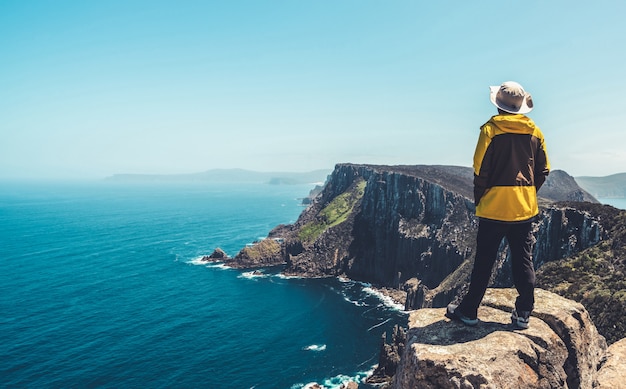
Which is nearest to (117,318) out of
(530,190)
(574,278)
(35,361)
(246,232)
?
(35,361)

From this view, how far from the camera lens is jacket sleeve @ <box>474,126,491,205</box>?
9.99 meters

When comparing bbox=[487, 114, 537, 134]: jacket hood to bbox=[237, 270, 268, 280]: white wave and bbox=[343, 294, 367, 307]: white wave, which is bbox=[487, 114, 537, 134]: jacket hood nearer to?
bbox=[343, 294, 367, 307]: white wave

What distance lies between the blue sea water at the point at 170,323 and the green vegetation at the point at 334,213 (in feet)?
62.4

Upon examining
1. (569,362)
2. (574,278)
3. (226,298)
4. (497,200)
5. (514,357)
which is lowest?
(226,298)

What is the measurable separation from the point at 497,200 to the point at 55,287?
356 ft

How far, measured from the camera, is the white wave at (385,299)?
298ft

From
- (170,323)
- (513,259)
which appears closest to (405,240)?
(170,323)

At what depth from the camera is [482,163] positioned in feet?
32.9

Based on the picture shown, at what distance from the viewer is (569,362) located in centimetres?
1098

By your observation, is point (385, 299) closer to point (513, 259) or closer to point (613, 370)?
point (613, 370)

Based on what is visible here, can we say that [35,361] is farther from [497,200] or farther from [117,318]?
[497,200]

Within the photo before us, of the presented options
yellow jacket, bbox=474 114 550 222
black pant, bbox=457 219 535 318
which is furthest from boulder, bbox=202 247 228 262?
yellow jacket, bbox=474 114 550 222

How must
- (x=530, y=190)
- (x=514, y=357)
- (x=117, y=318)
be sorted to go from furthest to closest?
(x=117, y=318)
(x=530, y=190)
(x=514, y=357)

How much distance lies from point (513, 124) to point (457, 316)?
5.69 metres
